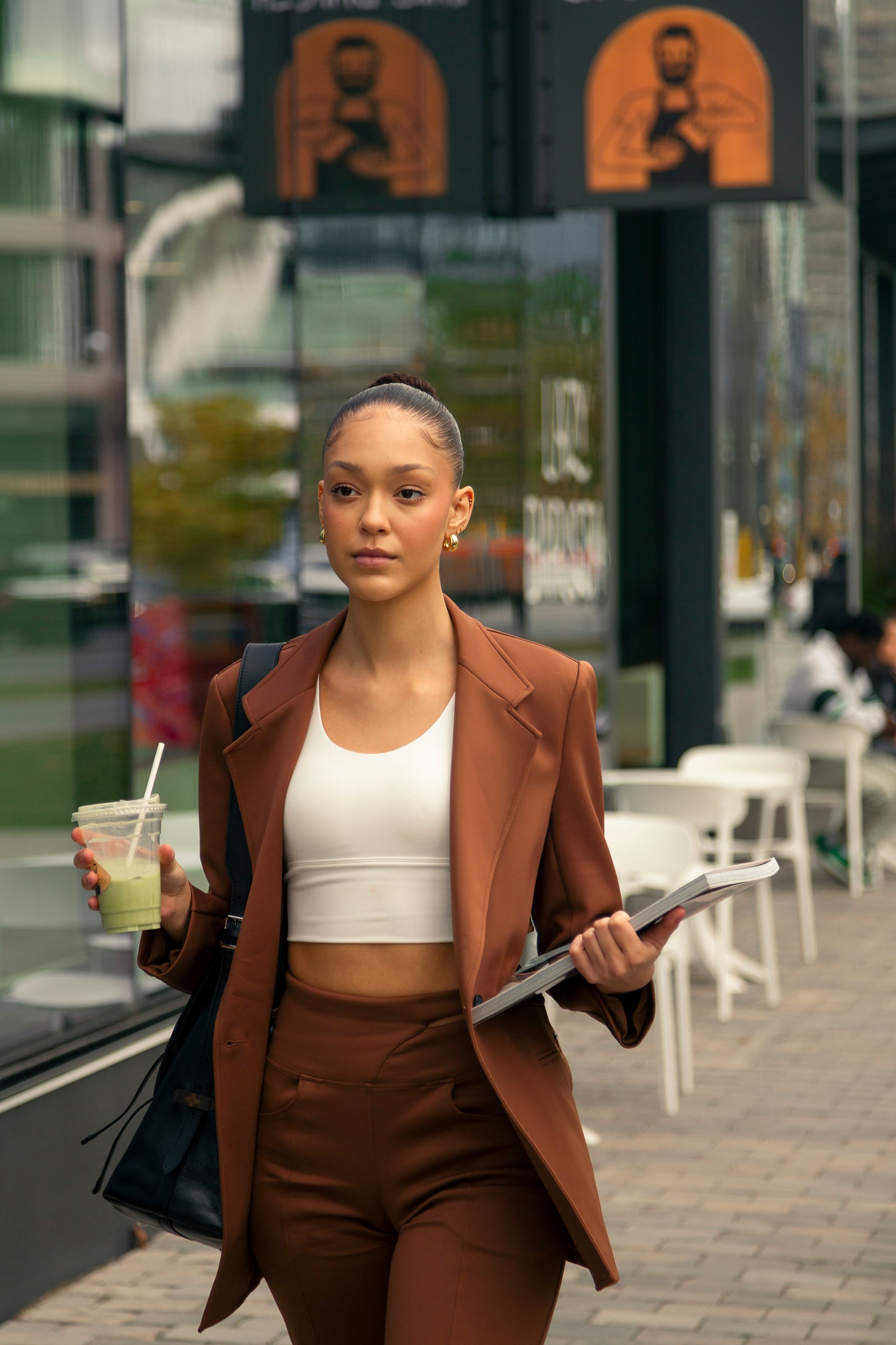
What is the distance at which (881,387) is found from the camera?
26984 millimetres

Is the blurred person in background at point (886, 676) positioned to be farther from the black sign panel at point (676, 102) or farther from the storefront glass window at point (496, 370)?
the black sign panel at point (676, 102)

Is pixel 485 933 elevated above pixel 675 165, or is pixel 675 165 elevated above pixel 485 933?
pixel 675 165

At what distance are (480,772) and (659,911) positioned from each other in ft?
0.95

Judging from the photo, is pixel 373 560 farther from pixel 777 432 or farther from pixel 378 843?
pixel 777 432

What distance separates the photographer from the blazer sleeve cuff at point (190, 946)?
249 cm

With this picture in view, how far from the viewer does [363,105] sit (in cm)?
721

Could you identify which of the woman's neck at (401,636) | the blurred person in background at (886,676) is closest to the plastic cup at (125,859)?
the woman's neck at (401,636)

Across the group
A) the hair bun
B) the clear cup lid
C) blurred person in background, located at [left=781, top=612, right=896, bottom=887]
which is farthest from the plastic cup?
blurred person in background, located at [left=781, top=612, right=896, bottom=887]

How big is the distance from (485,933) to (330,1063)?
9.8 inches

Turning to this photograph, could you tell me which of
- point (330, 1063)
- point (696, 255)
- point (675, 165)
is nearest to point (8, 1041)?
point (330, 1063)

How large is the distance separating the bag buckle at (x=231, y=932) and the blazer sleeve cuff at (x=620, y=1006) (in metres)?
0.42

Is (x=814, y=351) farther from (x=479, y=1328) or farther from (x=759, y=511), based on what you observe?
(x=479, y=1328)

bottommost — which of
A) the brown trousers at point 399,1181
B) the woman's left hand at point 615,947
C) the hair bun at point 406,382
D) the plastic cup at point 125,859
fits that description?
the brown trousers at point 399,1181

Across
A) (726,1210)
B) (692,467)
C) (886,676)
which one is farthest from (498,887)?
(692,467)
